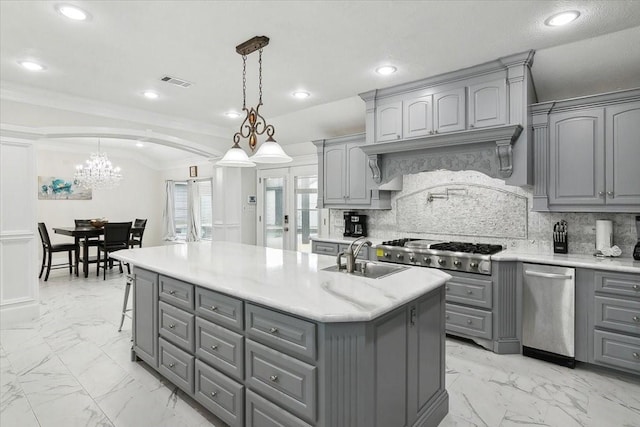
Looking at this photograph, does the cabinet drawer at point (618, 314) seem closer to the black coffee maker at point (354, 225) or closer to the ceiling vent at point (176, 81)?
the black coffee maker at point (354, 225)

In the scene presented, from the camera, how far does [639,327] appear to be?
262cm

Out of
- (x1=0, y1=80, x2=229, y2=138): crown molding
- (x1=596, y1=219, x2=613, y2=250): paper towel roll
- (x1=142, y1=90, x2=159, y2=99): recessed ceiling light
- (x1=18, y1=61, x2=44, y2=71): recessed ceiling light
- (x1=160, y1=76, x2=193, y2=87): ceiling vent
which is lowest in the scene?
(x1=596, y1=219, x2=613, y2=250): paper towel roll

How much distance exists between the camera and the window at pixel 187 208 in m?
→ 8.59

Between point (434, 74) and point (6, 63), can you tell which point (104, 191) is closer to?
point (6, 63)

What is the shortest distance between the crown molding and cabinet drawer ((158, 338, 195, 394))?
3287mm

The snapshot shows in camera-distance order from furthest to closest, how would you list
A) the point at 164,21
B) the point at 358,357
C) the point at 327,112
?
the point at 327,112 → the point at 164,21 → the point at 358,357

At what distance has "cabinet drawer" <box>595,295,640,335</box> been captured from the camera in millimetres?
2629

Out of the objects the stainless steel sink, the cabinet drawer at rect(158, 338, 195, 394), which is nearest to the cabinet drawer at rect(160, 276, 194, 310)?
the cabinet drawer at rect(158, 338, 195, 394)

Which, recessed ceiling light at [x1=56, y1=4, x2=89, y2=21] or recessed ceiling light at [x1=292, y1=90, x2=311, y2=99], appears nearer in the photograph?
recessed ceiling light at [x1=56, y1=4, x2=89, y2=21]

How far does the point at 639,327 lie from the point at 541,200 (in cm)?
120

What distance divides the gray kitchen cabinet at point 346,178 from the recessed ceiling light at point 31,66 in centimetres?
311

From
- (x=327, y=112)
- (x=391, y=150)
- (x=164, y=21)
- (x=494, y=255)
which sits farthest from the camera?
(x=327, y=112)

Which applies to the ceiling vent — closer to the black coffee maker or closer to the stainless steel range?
the black coffee maker

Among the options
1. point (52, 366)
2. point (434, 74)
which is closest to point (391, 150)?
point (434, 74)
